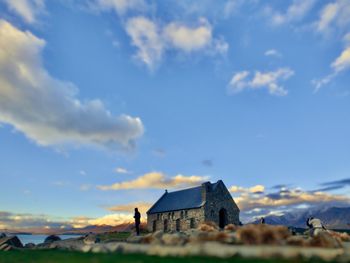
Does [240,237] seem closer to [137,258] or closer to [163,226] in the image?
[137,258]

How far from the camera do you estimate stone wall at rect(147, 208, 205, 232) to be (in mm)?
56719

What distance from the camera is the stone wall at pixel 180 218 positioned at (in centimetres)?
5672

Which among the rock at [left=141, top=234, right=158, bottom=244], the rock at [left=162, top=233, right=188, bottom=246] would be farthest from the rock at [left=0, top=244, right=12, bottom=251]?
the rock at [left=162, top=233, right=188, bottom=246]

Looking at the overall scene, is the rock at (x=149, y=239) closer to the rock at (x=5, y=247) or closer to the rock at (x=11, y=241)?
the rock at (x=5, y=247)

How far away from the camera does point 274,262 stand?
46.6 ft

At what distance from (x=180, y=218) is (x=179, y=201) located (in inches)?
167

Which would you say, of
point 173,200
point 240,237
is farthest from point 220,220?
point 240,237

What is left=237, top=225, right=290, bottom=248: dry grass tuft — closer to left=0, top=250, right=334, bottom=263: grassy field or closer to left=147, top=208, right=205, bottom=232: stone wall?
left=0, top=250, right=334, bottom=263: grassy field

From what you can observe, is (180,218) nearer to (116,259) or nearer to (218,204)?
(218,204)

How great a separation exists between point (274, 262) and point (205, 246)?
3.67 meters

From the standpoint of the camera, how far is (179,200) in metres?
64.4

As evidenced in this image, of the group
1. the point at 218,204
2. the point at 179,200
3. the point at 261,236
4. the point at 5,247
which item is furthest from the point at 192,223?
the point at 261,236

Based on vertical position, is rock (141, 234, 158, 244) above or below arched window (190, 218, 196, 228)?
below

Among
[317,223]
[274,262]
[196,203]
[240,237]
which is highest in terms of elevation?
[196,203]
